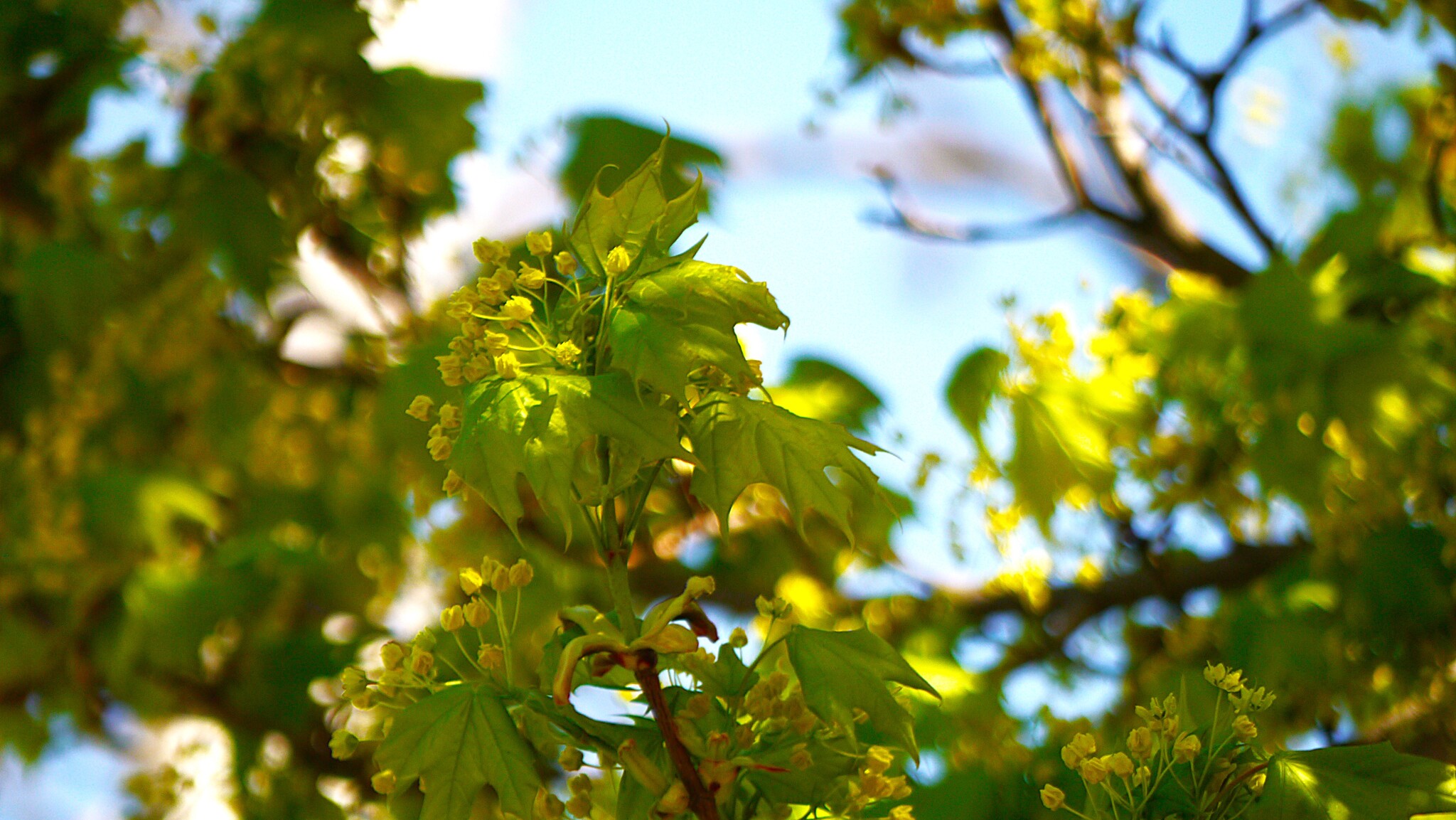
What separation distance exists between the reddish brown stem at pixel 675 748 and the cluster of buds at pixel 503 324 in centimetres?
14

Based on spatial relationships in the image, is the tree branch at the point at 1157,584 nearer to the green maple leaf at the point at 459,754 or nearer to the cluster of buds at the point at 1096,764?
the cluster of buds at the point at 1096,764

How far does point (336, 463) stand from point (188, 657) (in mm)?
512

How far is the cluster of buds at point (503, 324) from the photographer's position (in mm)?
525

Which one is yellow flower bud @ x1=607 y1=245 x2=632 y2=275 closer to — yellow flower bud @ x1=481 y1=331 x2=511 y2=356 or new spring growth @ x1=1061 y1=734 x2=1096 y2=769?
yellow flower bud @ x1=481 y1=331 x2=511 y2=356

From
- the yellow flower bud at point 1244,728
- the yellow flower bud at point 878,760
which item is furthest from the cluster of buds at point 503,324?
the yellow flower bud at point 1244,728

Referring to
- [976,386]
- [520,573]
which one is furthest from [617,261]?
[976,386]

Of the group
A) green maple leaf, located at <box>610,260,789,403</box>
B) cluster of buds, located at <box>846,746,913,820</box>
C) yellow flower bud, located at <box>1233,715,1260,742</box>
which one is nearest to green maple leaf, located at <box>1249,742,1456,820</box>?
yellow flower bud, located at <box>1233,715,1260,742</box>

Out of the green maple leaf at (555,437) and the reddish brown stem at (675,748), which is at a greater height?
the green maple leaf at (555,437)

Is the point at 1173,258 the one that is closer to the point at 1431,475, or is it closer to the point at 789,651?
the point at 1431,475

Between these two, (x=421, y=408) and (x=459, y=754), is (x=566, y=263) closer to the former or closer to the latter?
(x=421, y=408)

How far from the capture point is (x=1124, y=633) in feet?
5.20

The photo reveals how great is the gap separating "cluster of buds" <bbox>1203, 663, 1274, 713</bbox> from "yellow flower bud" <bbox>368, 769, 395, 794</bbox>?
13.9 inches

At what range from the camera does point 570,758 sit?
55cm

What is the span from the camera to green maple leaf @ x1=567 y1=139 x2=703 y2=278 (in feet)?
1.85
